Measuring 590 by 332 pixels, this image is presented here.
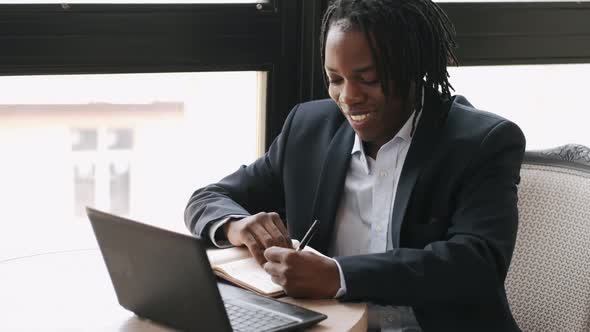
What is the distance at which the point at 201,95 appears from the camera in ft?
8.14

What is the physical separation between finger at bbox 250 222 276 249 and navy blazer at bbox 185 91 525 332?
151 mm

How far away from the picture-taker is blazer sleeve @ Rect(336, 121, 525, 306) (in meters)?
1.68

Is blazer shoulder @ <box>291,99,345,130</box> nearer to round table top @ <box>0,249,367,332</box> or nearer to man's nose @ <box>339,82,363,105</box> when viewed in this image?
man's nose @ <box>339,82,363,105</box>

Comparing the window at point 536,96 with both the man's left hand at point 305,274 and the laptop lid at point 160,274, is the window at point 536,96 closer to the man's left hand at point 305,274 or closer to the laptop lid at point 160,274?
the man's left hand at point 305,274

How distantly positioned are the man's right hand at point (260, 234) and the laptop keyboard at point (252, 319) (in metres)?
0.24

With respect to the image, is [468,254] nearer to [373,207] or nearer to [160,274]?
[373,207]

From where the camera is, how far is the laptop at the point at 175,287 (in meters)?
1.37

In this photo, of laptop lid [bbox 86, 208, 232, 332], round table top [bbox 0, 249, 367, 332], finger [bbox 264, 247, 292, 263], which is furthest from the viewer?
finger [bbox 264, 247, 292, 263]

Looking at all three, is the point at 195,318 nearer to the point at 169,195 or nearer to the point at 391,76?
the point at 391,76

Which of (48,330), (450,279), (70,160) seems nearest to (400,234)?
(450,279)

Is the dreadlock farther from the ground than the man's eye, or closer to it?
farther from the ground

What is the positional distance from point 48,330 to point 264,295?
374 millimetres

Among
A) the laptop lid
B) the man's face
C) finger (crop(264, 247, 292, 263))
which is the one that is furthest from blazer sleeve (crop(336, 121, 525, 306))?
the laptop lid

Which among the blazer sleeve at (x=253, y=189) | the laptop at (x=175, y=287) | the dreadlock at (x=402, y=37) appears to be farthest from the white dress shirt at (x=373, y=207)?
the laptop at (x=175, y=287)
